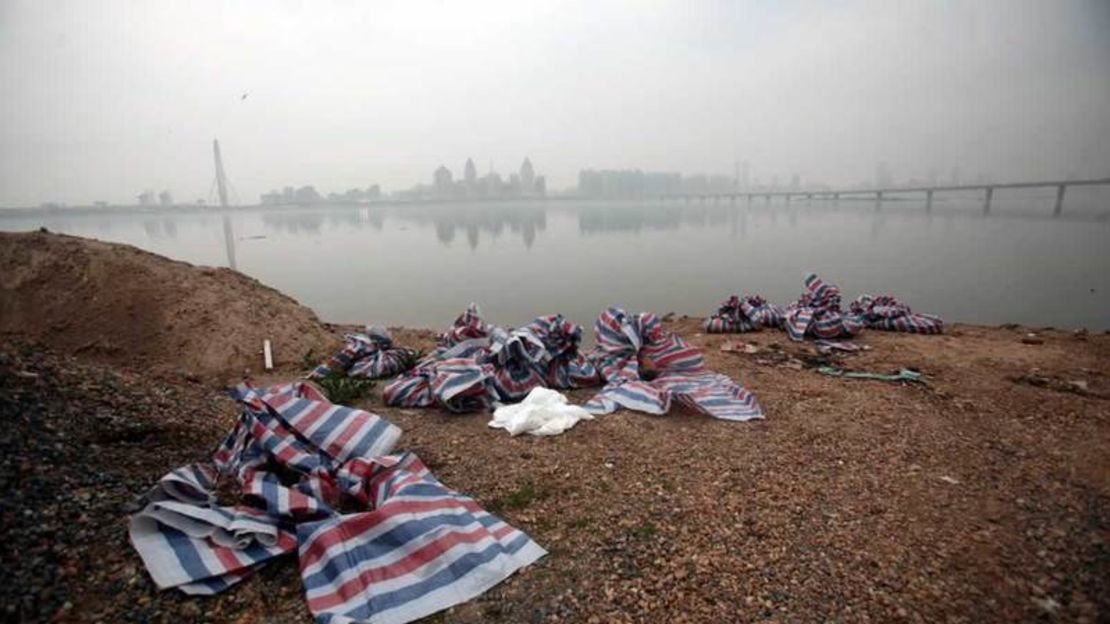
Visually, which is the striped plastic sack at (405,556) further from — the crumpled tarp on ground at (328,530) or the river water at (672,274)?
the river water at (672,274)

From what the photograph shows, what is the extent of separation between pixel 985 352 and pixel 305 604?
7817 mm

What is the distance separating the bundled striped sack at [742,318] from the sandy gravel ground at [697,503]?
11.0ft

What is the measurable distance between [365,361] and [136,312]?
3.11 metres

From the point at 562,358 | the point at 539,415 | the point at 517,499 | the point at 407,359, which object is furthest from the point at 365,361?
the point at 517,499

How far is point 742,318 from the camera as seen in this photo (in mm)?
8352

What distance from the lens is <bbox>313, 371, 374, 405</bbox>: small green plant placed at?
16.0 ft

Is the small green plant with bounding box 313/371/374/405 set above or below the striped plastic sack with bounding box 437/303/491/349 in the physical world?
below

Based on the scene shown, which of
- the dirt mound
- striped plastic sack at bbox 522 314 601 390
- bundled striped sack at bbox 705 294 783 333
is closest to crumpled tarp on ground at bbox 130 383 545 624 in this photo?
striped plastic sack at bbox 522 314 601 390

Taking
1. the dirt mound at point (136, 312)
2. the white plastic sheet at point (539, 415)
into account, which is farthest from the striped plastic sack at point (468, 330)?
the dirt mound at point (136, 312)

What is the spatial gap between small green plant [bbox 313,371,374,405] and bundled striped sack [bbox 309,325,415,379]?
0.29m

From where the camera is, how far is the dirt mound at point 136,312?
596 cm

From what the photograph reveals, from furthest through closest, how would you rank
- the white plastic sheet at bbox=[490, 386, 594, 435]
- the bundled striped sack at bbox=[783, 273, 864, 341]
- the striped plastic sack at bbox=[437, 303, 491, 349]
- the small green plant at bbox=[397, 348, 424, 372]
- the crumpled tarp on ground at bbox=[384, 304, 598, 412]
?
the bundled striped sack at bbox=[783, 273, 864, 341], the small green plant at bbox=[397, 348, 424, 372], the striped plastic sack at bbox=[437, 303, 491, 349], the crumpled tarp on ground at bbox=[384, 304, 598, 412], the white plastic sheet at bbox=[490, 386, 594, 435]

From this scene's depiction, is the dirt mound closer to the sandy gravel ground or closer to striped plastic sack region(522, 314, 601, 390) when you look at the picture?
the sandy gravel ground

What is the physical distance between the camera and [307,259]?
24.4m
